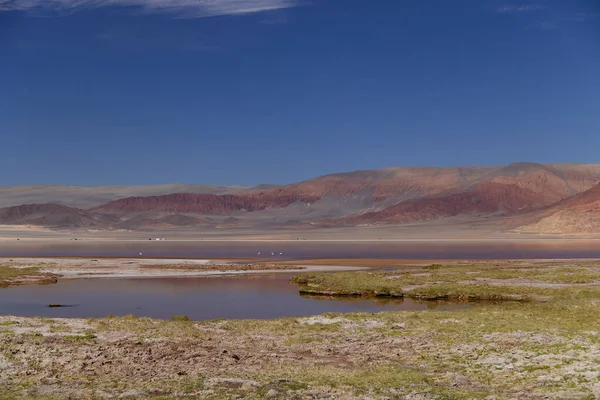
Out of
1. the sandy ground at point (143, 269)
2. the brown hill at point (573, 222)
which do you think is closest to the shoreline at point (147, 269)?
the sandy ground at point (143, 269)

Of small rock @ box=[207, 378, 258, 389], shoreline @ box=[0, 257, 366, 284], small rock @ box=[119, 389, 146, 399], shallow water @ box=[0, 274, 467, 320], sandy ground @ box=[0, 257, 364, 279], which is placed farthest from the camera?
sandy ground @ box=[0, 257, 364, 279]

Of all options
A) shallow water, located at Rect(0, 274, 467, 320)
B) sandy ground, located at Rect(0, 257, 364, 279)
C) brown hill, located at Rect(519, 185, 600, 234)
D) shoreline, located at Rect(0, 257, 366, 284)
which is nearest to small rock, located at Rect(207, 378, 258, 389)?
shallow water, located at Rect(0, 274, 467, 320)

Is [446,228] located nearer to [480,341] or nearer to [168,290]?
[168,290]

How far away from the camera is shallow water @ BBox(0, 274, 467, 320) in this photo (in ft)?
101

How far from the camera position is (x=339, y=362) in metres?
16.5

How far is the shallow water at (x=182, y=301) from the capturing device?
3070 cm

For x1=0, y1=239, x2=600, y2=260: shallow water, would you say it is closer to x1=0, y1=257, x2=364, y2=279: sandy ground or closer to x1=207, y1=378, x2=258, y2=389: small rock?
x1=0, y1=257, x2=364, y2=279: sandy ground

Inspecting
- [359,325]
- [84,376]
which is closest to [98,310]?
[359,325]

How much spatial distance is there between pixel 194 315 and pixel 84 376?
49.3 ft

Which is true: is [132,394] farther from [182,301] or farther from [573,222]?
[573,222]

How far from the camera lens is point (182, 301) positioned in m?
35.3

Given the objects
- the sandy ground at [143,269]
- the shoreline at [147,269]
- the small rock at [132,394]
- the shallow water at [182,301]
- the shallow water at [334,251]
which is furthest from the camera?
the shallow water at [334,251]

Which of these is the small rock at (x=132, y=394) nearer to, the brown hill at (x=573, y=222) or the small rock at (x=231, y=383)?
the small rock at (x=231, y=383)

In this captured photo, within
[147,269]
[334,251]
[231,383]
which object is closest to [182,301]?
[231,383]
